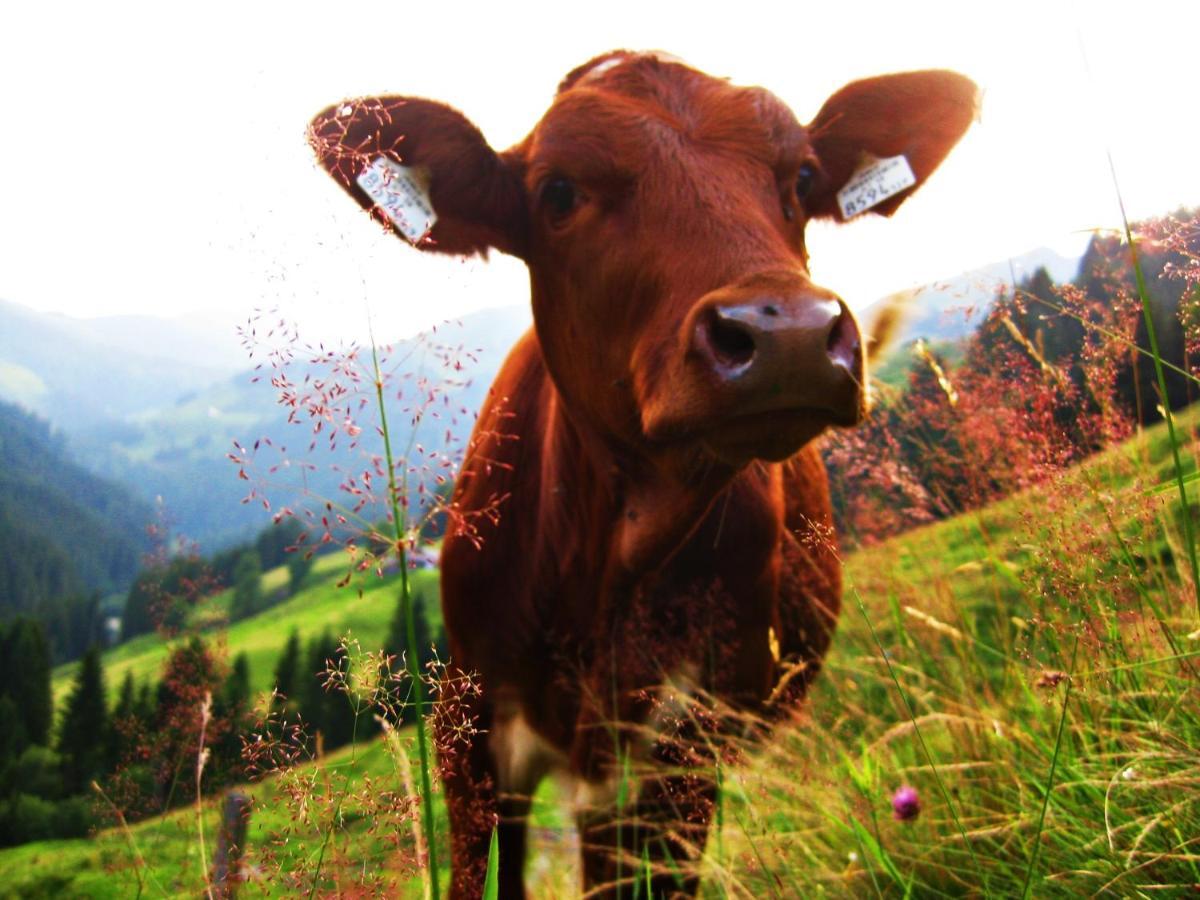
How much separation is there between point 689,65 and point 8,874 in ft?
17.7

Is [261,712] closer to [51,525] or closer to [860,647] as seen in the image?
[860,647]

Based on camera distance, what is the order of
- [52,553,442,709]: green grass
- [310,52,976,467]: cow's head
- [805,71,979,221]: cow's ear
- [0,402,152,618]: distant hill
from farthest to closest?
[52,553,442,709]: green grass < [0,402,152,618]: distant hill < [805,71,979,221]: cow's ear < [310,52,976,467]: cow's head

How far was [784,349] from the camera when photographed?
1729mm

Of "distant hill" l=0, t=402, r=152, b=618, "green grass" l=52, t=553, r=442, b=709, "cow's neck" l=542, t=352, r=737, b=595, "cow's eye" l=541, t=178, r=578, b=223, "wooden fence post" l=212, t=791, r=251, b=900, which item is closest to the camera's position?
"wooden fence post" l=212, t=791, r=251, b=900

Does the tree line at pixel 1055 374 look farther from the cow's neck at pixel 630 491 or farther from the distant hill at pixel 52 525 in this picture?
the distant hill at pixel 52 525

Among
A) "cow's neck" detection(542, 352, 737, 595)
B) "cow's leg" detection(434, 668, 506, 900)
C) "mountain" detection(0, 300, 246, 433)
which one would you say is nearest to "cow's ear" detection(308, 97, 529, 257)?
"cow's neck" detection(542, 352, 737, 595)

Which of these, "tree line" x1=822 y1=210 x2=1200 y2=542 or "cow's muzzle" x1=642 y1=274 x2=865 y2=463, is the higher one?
"cow's muzzle" x1=642 y1=274 x2=865 y2=463

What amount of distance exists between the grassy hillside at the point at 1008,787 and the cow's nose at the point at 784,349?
503 mm

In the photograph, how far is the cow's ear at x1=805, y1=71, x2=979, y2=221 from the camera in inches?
135

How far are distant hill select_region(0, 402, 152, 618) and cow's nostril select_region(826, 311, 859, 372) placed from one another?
18.9m

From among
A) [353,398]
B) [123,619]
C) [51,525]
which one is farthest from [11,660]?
[353,398]

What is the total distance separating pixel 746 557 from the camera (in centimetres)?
311

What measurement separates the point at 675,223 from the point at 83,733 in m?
11.9

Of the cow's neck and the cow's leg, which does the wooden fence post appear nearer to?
the cow's leg
